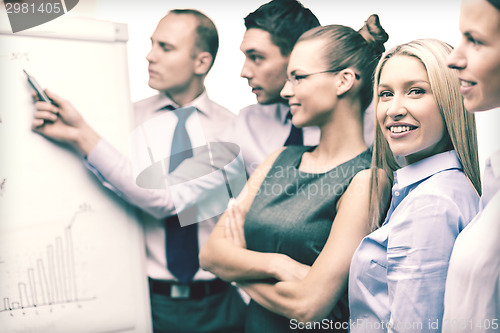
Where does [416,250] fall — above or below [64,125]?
below

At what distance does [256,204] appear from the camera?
6.12 feet

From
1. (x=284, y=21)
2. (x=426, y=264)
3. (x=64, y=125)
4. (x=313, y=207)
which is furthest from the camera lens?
(x=64, y=125)

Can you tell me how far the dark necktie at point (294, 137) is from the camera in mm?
1950

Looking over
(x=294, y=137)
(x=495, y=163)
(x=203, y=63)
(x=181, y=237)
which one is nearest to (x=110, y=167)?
(x=181, y=237)

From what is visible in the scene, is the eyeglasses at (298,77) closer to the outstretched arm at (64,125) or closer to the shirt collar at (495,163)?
the shirt collar at (495,163)

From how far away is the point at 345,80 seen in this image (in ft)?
5.71

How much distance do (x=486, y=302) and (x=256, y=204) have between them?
2.46 ft

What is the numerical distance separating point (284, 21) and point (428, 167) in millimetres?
725

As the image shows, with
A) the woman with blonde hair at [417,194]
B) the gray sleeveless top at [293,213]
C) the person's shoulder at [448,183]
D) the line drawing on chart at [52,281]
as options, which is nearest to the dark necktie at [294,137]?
the gray sleeveless top at [293,213]

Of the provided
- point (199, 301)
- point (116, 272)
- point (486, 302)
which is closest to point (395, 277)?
point (486, 302)

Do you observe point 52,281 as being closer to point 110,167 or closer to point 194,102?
point 110,167

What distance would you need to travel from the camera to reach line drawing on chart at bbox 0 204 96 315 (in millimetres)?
1991

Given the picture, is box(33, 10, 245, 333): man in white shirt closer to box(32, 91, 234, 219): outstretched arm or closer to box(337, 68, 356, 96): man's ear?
box(32, 91, 234, 219): outstretched arm

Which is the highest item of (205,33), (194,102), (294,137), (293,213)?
(205,33)
